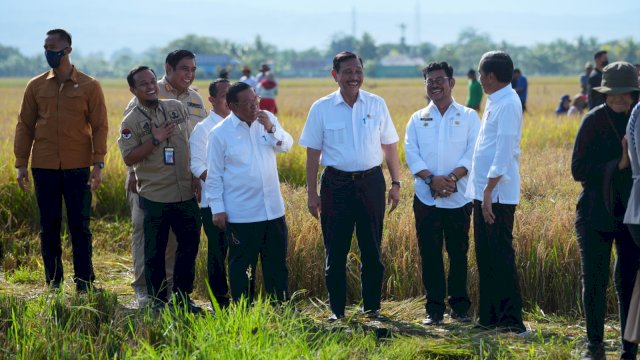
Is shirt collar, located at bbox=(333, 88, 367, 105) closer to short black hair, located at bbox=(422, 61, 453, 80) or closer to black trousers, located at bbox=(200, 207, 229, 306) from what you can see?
short black hair, located at bbox=(422, 61, 453, 80)

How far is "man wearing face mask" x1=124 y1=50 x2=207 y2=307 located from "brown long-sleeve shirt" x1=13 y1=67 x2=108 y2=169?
13.6 inches

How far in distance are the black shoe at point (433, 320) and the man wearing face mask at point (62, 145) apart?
2.51 m

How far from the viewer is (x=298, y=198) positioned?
863 centimetres

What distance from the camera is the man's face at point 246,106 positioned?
19.1ft

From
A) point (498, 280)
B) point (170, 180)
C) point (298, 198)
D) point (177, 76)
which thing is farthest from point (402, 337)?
point (298, 198)

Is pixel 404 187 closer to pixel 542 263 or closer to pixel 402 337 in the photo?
pixel 542 263

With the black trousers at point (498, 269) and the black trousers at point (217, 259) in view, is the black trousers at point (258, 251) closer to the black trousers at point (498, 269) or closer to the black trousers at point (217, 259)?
the black trousers at point (217, 259)

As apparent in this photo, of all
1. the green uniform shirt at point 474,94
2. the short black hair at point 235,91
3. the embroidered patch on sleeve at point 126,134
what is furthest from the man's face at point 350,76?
the green uniform shirt at point 474,94

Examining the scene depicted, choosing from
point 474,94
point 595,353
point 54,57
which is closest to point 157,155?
point 54,57

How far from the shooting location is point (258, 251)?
602cm

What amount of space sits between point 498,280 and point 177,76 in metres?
2.72

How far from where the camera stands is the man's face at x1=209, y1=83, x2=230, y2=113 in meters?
6.38

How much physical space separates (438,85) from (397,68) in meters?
142

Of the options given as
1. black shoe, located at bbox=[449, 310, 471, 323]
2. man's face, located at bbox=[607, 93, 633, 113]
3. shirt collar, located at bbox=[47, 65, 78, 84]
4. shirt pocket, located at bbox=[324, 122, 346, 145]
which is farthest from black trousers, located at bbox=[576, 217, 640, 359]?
shirt collar, located at bbox=[47, 65, 78, 84]
